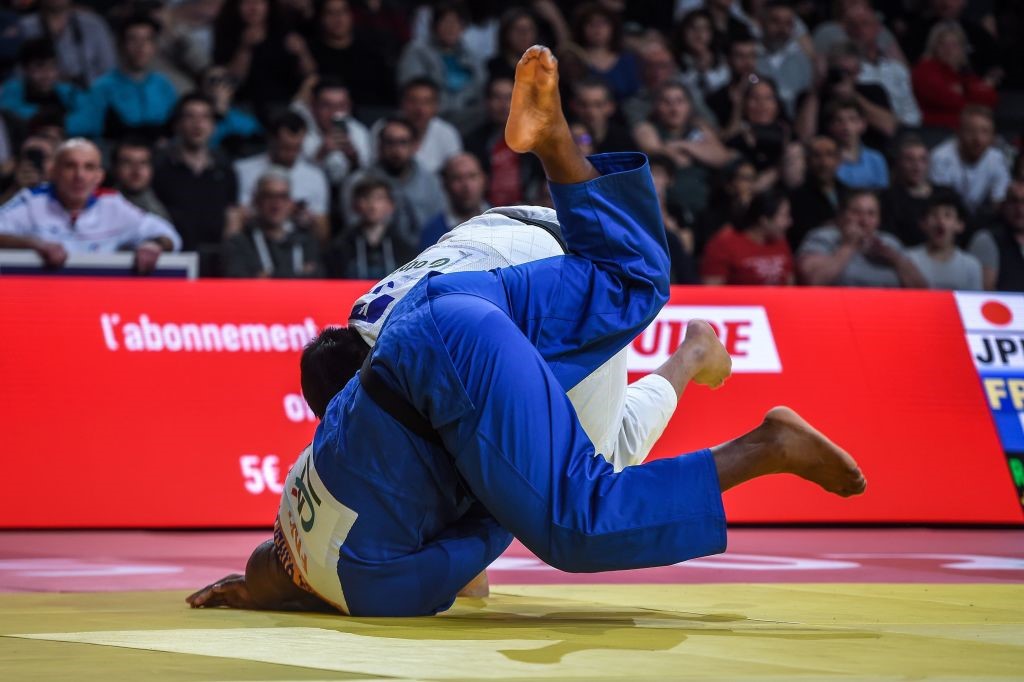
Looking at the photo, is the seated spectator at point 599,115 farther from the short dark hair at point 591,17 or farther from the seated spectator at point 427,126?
the short dark hair at point 591,17

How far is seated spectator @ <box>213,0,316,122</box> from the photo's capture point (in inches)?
392

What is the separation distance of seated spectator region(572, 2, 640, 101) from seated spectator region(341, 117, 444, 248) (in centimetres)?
196

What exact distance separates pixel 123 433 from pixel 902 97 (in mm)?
7521

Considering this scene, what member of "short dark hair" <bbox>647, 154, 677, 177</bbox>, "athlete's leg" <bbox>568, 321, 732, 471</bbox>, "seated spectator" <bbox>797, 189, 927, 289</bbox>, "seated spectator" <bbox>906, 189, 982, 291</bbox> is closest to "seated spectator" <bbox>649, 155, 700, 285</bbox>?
"short dark hair" <bbox>647, 154, 677, 177</bbox>

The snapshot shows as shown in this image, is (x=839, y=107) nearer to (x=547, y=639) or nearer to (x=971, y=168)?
(x=971, y=168)

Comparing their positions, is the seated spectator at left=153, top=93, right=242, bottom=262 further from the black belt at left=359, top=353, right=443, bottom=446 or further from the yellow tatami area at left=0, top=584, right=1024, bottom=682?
the black belt at left=359, top=353, right=443, bottom=446

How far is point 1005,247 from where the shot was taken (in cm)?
938

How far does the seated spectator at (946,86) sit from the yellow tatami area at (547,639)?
821cm

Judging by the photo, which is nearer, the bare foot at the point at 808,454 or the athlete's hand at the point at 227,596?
the bare foot at the point at 808,454

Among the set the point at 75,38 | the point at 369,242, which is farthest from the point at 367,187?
the point at 75,38

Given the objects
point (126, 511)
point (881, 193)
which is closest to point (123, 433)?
point (126, 511)

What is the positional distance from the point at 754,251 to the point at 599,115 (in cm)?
143

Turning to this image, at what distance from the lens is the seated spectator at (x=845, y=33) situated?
38.4 ft

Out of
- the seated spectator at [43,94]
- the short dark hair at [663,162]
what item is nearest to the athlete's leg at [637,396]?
the short dark hair at [663,162]
